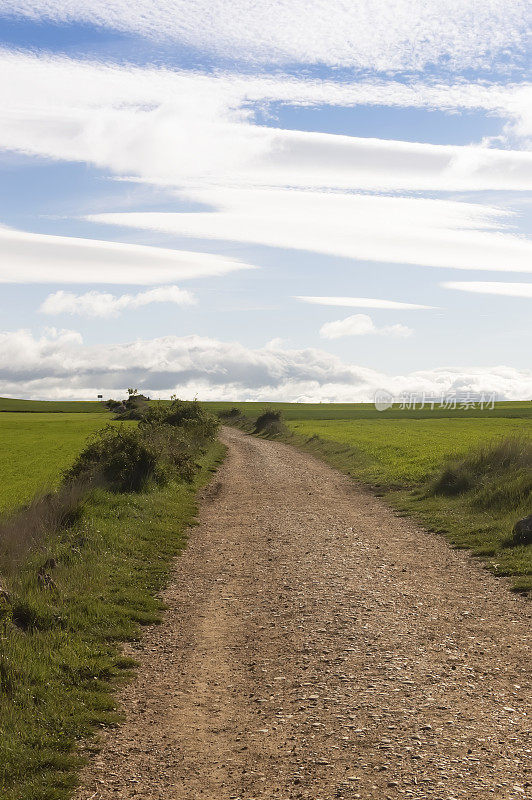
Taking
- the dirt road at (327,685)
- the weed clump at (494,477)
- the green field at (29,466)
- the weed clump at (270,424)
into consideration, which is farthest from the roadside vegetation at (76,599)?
the weed clump at (270,424)

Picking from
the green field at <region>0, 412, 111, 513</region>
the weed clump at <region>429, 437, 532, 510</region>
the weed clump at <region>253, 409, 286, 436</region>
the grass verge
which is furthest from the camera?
the weed clump at <region>253, 409, 286, 436</region>

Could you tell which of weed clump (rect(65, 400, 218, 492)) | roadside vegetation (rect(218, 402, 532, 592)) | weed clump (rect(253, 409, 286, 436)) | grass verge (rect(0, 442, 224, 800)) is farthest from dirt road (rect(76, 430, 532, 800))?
weed clump (rect(253, 409, 286, 436))

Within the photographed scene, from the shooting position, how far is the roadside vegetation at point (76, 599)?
6.84 meters

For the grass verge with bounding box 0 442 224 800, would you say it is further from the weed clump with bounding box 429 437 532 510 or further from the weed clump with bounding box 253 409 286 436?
the weed clump with bounding box 253 409 286 436

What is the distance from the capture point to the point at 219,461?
3719cm

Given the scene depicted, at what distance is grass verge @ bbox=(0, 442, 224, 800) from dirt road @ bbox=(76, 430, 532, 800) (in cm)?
36

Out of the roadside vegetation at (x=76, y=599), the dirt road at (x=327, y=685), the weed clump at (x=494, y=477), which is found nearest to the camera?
the dirt road at (x=327, y=685)

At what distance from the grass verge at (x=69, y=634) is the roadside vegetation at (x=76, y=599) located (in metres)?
0.01

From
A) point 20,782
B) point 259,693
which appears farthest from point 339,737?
point 20,782

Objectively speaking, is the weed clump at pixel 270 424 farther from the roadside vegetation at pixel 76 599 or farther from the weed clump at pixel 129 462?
the roadside vegetation at pixel 76 599

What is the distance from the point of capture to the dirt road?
6.22 meters

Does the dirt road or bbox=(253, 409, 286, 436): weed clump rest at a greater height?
bbox=(253, 409, 286, 436): weed clump

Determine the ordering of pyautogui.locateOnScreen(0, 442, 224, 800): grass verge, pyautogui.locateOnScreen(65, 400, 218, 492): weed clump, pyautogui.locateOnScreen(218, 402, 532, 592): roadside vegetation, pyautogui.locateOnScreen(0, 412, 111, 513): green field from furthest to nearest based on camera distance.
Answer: pyautogui.locateOnScreen(0, 412, 111, 513): green field < pyautogui.locateOnScreen(65, 400, 218, 492): weed clump < pyautogui.locateOnScreen(218, 402, 532, 592): roadside vegetation < pyautogui.locateOnScreen(0, 442, 224, 800): grass verge

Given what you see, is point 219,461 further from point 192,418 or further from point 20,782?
point 20,782
